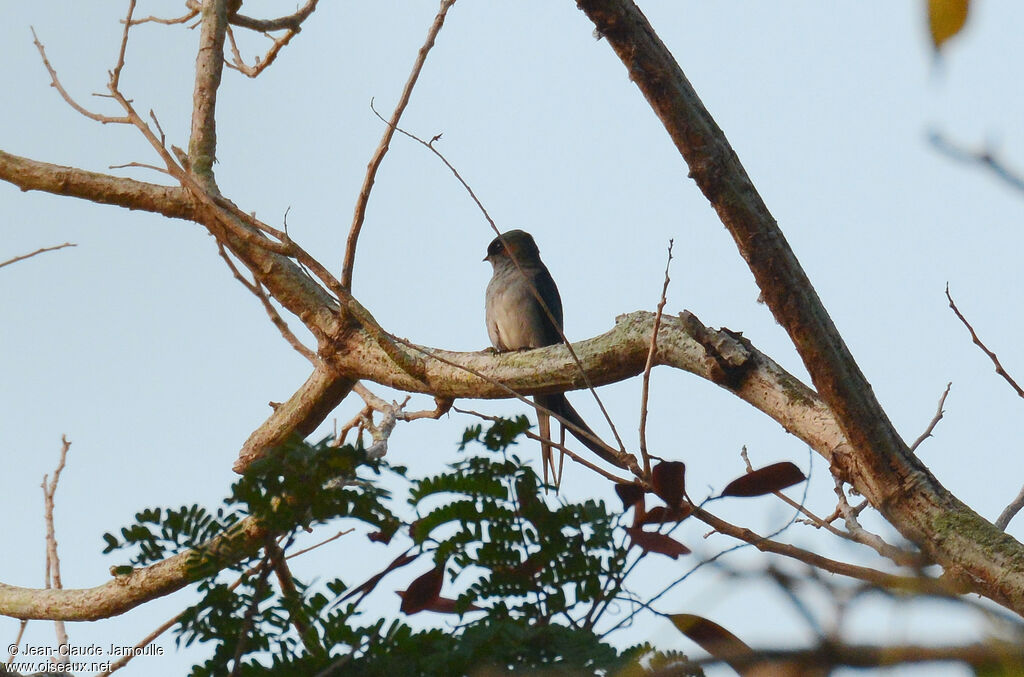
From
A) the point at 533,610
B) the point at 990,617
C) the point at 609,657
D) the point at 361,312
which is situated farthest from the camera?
the point at 361,312

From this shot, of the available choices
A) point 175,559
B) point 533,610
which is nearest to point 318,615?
point 533,610

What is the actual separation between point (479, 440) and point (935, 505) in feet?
4.56

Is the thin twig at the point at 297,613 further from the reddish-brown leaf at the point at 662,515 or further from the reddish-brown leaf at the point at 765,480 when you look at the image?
the reddish-brown leaf at the point at 765,480

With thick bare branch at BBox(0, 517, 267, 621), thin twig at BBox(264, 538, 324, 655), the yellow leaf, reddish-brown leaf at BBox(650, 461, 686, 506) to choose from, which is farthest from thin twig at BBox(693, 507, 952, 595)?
thick bare branch at BBox(0, 517, 267, 621)

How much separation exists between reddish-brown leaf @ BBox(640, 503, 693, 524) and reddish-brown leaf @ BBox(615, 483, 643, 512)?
78 millimetres

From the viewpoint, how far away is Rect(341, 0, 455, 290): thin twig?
433cm

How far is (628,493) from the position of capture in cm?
227

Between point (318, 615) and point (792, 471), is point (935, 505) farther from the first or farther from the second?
point (318, 615)

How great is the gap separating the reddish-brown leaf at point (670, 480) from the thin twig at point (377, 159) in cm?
244

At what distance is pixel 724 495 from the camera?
2357 mm

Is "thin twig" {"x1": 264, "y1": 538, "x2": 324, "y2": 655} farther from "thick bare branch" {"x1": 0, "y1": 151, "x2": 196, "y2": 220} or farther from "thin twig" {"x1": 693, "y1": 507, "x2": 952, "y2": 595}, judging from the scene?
"thick bare branch" {"x1": 0, "y1": 151, "x2": 196, "y2": 220}

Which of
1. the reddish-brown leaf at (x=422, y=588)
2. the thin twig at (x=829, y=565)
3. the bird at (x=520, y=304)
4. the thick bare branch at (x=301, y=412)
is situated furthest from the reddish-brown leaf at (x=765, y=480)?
the bird at (x=520, y=304)

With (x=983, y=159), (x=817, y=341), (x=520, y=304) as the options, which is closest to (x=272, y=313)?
(x=520, y=304)

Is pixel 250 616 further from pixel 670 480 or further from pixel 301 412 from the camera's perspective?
pixel 301 412
